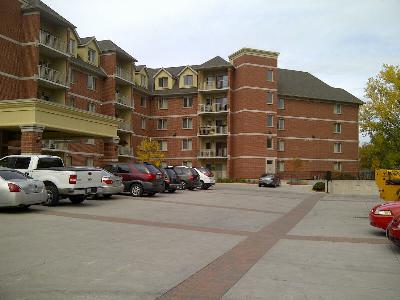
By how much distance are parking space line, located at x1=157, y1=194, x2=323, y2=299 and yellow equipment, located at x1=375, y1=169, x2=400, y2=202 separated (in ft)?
26.7

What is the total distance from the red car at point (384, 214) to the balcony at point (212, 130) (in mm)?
42617

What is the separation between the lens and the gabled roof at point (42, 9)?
33531mm

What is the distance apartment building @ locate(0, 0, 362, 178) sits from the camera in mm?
42375

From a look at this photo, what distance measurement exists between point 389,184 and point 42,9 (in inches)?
1091

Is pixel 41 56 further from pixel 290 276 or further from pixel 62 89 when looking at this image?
pixel 290 276

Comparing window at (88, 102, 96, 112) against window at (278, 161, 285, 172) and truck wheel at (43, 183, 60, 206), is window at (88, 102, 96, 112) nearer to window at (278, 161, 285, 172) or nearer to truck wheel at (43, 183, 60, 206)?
window at (278, 161, 285, 172)

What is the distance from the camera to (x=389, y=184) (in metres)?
18.7

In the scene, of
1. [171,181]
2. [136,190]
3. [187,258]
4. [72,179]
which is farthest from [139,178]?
[187,258]

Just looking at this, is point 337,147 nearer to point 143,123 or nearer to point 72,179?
point 143,123

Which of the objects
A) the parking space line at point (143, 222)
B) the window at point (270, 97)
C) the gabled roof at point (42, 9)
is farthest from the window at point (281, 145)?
the parking space line at point (143, 222)

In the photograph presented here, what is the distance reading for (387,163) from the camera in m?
51.2

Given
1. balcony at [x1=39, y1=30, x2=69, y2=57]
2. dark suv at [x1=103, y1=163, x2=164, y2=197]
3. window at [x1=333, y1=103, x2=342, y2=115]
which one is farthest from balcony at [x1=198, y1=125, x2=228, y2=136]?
dark suv at [x1=103, y1=163, x2=164, y2=197]

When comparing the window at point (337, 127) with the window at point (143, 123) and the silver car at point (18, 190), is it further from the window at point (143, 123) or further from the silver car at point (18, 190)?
the silver car at point (18, 190)

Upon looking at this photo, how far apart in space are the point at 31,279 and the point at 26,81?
99.4 ft
